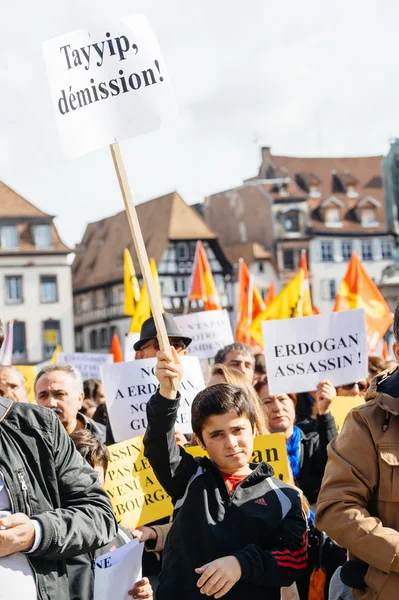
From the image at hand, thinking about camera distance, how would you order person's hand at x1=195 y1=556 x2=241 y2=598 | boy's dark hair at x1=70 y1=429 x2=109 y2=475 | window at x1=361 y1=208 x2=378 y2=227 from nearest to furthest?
1. person's hand at x1=195 y1=556 x2=241 y2=598
2. boy's dark hair at x1=70 y1=429 x2=109 y2=475
3. window at x1=361 y1=208 x2=378 y2=227

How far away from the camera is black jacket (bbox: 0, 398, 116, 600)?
2.84 m

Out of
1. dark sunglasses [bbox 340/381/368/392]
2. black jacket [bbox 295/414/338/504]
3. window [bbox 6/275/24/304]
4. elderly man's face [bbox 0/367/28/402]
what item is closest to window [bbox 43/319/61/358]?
window [bbox 6/275/24/304]

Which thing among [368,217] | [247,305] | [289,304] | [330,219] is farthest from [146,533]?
[368,217]

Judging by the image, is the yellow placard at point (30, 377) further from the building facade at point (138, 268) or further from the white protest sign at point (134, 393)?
the building facade at point (138, 268)

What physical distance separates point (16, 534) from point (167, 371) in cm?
115

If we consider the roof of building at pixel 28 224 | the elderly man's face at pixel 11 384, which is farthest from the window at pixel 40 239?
the elderly man's face at pixel 11 384

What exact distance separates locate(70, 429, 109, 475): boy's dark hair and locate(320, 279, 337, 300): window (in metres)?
54.2

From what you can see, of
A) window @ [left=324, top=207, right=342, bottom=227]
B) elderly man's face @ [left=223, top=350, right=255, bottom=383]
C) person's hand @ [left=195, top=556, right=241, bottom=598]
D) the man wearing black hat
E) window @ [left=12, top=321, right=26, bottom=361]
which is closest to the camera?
person's hand @ [left=195, top=556, right=241, bottom=598]

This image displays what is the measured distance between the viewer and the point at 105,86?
403cm

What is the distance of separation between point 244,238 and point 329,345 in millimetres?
52845

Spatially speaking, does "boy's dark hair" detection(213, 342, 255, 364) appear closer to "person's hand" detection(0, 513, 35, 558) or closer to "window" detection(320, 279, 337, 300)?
"person's hand" detection(0, 513, 35, 558)

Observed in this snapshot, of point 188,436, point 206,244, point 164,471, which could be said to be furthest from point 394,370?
point 206,244

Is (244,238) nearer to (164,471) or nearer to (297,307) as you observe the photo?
(297,307)

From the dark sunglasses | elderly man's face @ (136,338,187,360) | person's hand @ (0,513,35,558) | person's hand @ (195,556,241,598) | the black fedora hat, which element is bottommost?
person's hand @ (195,556,241,598)
